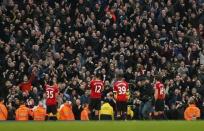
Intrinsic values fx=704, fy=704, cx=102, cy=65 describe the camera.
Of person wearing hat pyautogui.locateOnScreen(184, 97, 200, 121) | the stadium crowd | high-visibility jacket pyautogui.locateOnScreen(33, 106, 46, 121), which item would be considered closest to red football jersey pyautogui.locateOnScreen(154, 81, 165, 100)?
the stadium crowd

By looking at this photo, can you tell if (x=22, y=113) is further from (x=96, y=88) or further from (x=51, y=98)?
(x=96, y=88)

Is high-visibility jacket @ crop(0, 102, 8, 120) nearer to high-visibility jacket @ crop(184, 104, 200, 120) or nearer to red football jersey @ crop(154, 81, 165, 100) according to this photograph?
red football jersey @ crop(154, 81, 165, 100)

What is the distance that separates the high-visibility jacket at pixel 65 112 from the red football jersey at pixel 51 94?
541 mm

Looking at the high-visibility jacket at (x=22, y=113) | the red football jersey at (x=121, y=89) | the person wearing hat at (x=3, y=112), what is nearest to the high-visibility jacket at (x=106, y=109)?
the red football jersey at (x=121, y=89)

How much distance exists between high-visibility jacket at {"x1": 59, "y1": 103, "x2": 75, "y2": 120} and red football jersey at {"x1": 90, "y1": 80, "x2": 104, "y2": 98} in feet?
3.94

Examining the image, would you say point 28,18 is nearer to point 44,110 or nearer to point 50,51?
point 50,51

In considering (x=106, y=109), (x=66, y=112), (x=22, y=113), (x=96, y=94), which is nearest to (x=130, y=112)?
(x=96, y=94)

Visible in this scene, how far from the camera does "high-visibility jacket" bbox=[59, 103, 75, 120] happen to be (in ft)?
74.6

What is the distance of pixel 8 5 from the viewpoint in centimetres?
2834

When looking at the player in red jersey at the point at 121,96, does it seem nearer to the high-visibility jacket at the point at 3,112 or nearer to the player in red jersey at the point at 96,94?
the player in red jersey at the point at 96,94

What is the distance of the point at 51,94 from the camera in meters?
23.2

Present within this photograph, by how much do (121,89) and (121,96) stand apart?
0.28 meters

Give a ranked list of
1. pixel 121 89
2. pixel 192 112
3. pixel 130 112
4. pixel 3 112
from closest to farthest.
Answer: pixel 3 112, pixel 121 89, pixel 192 112, pixel 130 112

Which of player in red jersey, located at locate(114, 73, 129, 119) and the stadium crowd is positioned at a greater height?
the stadium crowd
